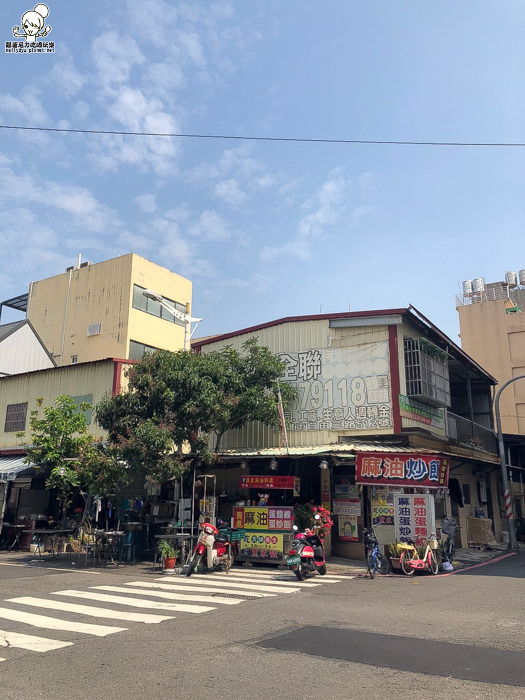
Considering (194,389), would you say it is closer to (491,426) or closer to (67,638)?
(67,638)

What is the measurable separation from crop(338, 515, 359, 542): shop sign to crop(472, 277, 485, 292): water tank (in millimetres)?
29775

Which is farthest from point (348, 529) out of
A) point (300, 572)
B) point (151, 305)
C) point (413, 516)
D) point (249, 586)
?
point (151, 305)

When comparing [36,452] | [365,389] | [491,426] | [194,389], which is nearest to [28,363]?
[36,452]

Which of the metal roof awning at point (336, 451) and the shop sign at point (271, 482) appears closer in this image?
the metal roof awning at point (336, 451)

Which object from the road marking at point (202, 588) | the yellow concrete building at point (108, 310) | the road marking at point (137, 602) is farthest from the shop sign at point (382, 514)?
the yellow concrete building at point (108, 310)

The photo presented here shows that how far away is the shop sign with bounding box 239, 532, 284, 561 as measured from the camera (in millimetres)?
15906

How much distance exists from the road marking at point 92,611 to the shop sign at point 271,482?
7696 millimetres

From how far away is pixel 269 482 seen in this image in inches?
671

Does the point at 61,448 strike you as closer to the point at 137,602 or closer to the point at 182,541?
the point at 182,541

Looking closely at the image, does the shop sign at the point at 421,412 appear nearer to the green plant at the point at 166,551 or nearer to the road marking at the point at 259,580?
the road marking at the point at 259,580

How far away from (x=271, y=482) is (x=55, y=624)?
931cm

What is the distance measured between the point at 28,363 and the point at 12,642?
24.9 m

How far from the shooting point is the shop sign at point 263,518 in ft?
52.4

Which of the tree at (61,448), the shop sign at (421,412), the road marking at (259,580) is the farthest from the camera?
the tree at (61,448)
